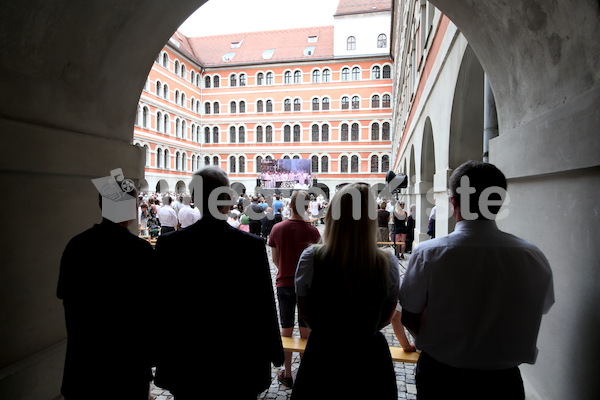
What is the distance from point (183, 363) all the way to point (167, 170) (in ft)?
135

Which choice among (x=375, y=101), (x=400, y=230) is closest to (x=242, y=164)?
(x=375, y=101)

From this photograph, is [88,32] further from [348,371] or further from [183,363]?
[348,371]

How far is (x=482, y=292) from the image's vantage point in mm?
1991

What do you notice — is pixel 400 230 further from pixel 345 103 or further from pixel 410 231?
pixel 345 103

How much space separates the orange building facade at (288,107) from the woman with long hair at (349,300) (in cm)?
4030

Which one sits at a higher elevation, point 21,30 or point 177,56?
point 177,56

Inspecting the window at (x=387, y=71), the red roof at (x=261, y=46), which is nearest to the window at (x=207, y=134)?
the red roof at (x=261, y=46)

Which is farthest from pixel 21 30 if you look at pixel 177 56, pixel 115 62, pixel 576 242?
pixel 177 56

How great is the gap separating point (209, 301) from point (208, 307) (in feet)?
0.11

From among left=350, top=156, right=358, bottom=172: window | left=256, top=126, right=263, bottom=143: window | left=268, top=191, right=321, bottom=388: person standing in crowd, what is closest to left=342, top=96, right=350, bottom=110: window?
left=350, top=156, right=358, bottom=172: window

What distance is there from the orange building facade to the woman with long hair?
40303mm

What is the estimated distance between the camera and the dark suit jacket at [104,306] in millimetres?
2420

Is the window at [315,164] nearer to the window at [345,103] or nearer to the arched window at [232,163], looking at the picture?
the window at [345,103]

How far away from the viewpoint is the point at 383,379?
2.28 meters
